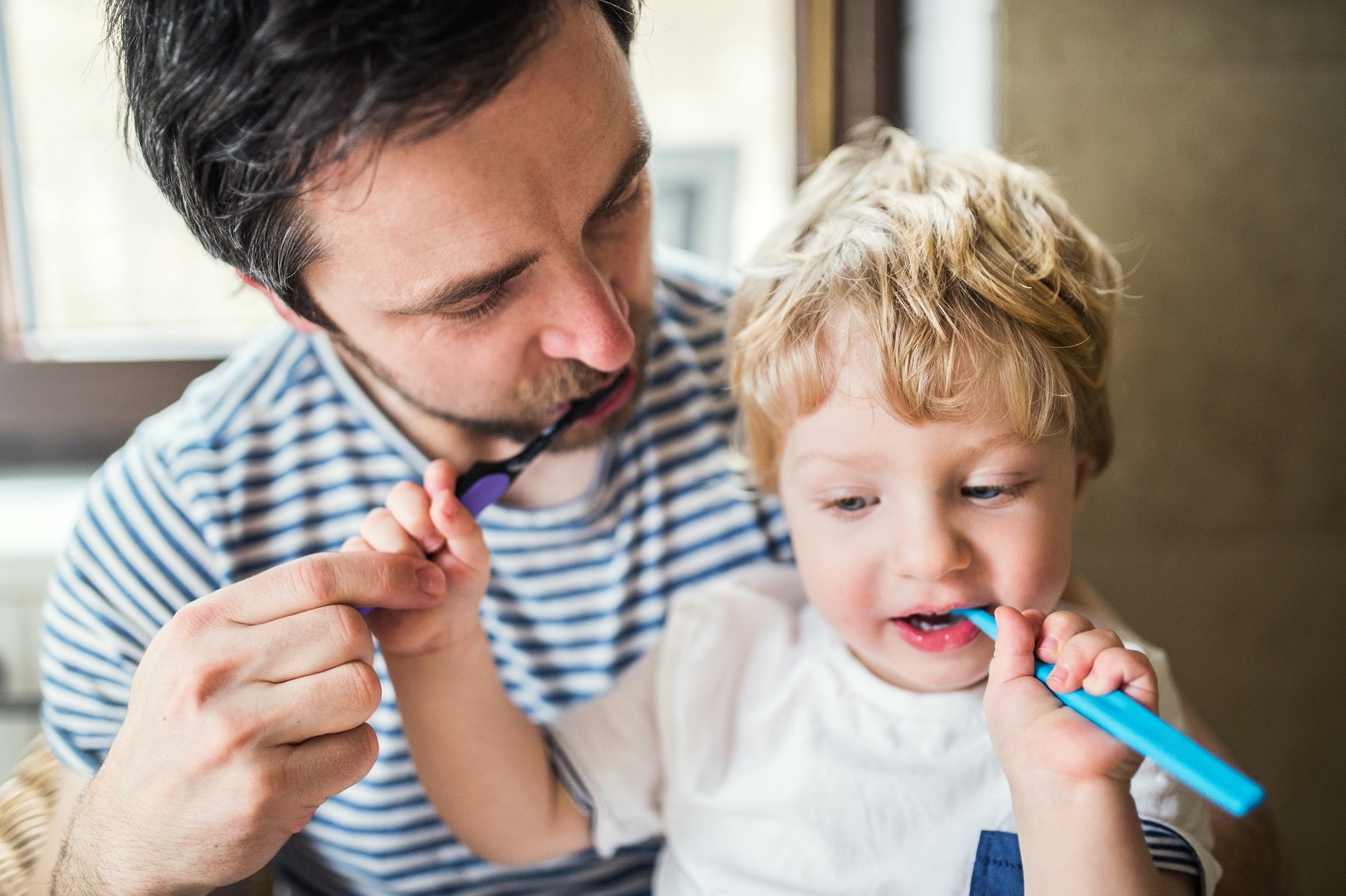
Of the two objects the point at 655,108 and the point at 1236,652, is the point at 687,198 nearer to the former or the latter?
the point at 655,108

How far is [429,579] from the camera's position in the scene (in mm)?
772

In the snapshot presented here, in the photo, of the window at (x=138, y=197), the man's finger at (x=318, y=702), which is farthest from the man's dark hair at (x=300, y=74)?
the window at (x=138, y=197)

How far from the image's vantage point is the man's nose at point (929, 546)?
2.38ft

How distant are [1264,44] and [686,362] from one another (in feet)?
2.49

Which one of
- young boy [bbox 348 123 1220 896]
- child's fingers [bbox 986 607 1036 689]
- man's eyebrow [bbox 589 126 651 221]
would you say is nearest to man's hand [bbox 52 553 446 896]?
young boy [bbox 348 123 1220 896]

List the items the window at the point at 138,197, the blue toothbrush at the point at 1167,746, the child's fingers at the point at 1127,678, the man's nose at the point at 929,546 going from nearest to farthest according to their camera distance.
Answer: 1. the blue toothbrush at the point at 1167,746
2. the child's fingers at the point at 1127,678
3. the man's nose at the point at 929,546
4. the window at the point at 138,197

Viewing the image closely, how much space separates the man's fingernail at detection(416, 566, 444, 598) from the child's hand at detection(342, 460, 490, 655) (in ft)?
0.07

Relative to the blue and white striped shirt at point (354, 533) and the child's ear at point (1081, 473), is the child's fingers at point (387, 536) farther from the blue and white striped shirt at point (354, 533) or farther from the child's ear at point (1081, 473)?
the child's ear at point (1081, 473)

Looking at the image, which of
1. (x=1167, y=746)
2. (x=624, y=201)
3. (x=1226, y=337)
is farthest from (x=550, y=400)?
(x=1226, y=337)

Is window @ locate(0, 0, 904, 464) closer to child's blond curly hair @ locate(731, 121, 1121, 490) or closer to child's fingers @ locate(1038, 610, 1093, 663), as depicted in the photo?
child's blond curly hair @ locate(731, 121, 1121, 490)

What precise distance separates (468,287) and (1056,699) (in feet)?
1.73

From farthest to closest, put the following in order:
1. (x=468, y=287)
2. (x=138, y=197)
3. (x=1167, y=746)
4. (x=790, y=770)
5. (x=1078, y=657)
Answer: (x=138, y=197) < (x=790, y=770) < (x=468, y=287) < (x=1078, y=657) < (x=1167, y=746)

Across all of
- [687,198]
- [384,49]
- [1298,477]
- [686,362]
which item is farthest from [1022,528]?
[687,198]

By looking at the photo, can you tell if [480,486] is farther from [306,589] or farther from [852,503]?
[852,503]
